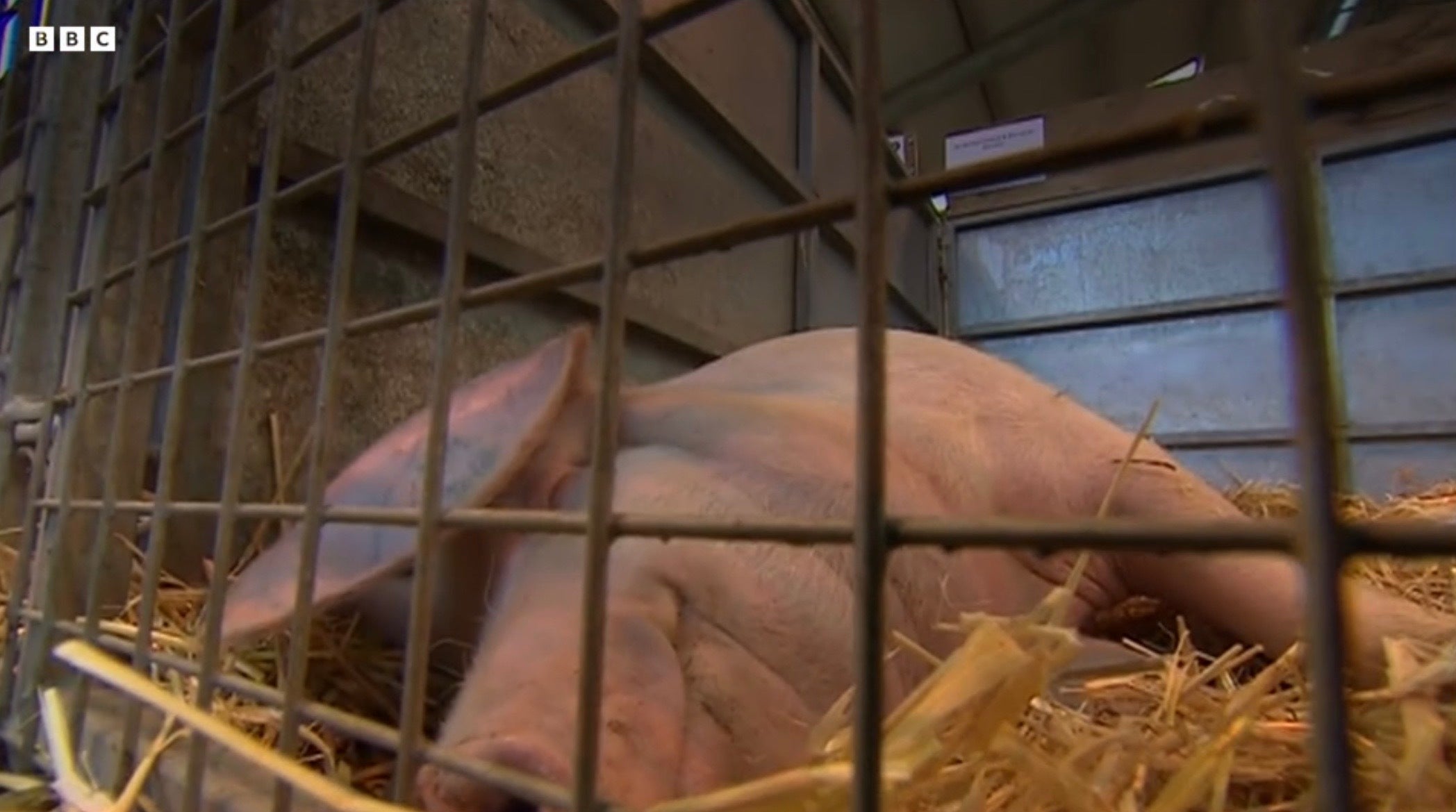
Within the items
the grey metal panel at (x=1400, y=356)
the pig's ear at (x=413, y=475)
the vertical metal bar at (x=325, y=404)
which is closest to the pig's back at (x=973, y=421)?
the pig's ear at (x=413, y=475)

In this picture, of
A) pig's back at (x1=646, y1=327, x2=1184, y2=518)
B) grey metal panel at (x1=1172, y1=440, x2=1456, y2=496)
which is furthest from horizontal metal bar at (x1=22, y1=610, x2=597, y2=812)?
grey metal panel at (x1=1172, y1=440, x2=1456, y2=496)

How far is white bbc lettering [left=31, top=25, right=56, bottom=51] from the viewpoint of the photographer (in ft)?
4.80

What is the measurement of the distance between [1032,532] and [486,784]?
1.14 feet

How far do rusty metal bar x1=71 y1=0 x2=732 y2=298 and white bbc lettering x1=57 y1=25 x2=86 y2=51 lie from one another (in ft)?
1.59

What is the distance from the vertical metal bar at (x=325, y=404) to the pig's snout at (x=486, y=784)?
0.47 ft

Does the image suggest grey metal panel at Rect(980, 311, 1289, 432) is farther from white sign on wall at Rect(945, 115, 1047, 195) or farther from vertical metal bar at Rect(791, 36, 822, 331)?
vertical metal bar at Rect(791, 36, 822, 331)

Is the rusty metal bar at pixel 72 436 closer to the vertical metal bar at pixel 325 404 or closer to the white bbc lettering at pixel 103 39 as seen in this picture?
the white bbc lettering at pixel 103 39

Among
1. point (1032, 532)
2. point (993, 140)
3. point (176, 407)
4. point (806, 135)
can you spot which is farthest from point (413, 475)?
point (993, 140)

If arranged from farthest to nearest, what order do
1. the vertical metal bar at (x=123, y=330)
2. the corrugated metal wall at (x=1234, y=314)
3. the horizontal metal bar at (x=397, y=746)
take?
the corrugated metal wall at (x=1234, y=314) < the vertical metal bar at (x=123, y=330) < the horizontal metal bar at (x=397, y=746)

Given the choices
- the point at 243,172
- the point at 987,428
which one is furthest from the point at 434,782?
the point at 243,172

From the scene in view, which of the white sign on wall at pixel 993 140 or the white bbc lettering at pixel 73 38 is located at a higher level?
the white sign on wall at pixel 993 140

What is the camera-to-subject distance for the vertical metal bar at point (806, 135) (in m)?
3.10

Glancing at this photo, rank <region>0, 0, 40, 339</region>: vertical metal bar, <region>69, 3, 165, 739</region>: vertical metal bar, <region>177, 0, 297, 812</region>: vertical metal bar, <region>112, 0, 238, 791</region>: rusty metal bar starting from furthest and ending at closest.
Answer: <region>0, 0, 40, 339</region>: vertical metal bar, <region>69, 3, 165, 739</region>: vertical metal bar, <region>112, 0, 238, 791</region>: rusty metal bar, <region>177, 0, 297, 812</region>: vertical metal bar

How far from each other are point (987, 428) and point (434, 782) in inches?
34.7
